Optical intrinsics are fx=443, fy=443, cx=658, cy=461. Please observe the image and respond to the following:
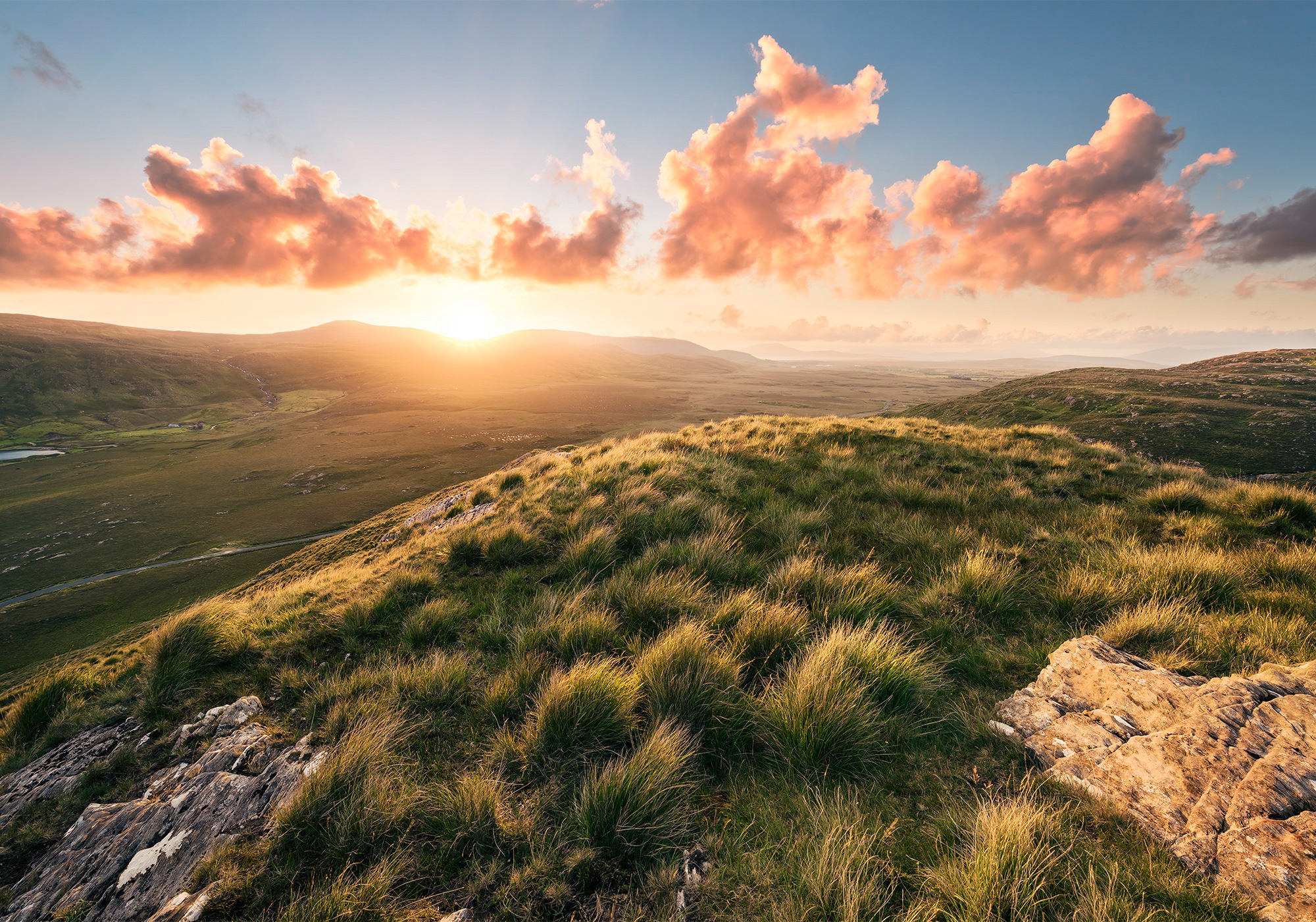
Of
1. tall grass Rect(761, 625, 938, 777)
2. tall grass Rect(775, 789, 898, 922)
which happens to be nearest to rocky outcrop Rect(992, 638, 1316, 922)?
tall grass Rect(761, 625, 938, 777)

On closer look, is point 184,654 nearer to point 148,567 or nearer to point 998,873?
point 998,873

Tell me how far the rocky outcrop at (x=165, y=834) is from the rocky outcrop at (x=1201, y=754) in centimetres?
586

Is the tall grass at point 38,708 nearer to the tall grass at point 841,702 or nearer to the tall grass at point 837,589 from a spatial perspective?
the tall grass at point 841,702

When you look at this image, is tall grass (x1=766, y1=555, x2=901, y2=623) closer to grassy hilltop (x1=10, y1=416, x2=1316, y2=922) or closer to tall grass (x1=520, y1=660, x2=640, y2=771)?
grassy hilltop (x1=10, y1=416, x2=1316, y2=922)

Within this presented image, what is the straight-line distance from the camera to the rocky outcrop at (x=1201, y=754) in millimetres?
2396

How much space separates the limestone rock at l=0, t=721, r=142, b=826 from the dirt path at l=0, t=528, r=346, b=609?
146ft

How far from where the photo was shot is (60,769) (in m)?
4.46

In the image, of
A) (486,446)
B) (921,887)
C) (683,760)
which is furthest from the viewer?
(486,446)

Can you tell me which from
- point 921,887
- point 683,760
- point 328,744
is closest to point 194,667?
point 328,744

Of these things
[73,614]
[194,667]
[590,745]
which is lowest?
[73,614]

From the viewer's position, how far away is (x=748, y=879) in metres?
2.57

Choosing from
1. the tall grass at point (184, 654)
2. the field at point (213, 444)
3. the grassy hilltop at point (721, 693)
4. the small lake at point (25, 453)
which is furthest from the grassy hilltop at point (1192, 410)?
the small lake at point (25, 453)

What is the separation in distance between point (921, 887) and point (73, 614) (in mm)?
65338

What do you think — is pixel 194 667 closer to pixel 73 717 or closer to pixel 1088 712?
pixel 73 717
